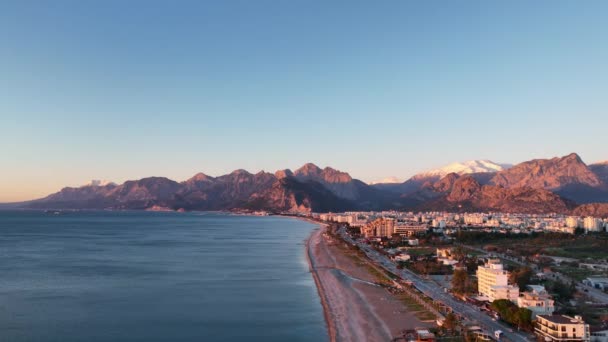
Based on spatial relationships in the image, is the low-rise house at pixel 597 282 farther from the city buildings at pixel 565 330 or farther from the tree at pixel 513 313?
the city buildings at pixel 565 330

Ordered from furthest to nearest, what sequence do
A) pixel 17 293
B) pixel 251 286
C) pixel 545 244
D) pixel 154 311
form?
1. pixel 545 244
2. pixel 251 286
3. pixel 17 293
4. pixel 154 311

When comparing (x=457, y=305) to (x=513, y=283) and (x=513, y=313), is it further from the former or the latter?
(x=513, y=283)

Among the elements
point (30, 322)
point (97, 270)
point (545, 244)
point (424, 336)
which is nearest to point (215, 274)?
point (97, 270)

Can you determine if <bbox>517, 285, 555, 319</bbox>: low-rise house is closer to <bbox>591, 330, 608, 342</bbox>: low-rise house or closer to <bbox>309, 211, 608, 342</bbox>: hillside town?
<bbox>309, 211, 608, 342</bbox>: hillside town

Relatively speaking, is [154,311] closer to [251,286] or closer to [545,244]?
[251,286]

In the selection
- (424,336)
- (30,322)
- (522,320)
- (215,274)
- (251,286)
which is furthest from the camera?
(215,274)

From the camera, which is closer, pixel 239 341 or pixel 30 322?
pixel 239 341
